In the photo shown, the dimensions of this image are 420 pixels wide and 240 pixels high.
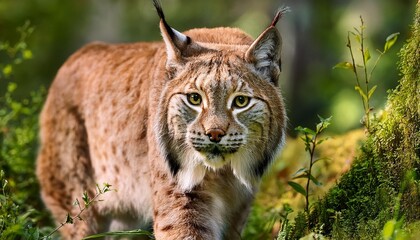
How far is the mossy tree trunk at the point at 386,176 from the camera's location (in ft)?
15.1

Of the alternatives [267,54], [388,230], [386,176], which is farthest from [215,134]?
[388,230]

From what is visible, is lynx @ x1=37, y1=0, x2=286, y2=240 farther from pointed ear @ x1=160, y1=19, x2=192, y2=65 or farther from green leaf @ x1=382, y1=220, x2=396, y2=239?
green leaf @ x1=382, y1=220, x2=396, y2=239

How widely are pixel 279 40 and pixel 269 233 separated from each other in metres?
1.84

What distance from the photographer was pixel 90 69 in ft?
23.4

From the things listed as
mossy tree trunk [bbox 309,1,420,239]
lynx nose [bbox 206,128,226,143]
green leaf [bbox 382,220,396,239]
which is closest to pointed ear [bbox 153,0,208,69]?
lynx nose [bbox 206,128,226,143]

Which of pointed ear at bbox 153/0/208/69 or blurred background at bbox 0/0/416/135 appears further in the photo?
blurred background at bbox 0/0/416/135

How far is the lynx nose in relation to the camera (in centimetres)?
516

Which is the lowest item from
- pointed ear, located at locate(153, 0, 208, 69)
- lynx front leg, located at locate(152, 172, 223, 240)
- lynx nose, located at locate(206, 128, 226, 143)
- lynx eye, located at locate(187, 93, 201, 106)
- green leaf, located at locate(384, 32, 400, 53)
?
lynx front leg, located at locate(152, 172, 223, 240)

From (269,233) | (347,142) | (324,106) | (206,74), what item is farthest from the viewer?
(324,106)

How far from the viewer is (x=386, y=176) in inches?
190

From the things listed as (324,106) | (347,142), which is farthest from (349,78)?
(347,142)

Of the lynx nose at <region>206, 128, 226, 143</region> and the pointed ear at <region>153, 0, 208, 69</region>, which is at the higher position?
the pointed ear at <region>153, 0, 208, 69</region>

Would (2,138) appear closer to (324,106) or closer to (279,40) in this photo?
(279,40)

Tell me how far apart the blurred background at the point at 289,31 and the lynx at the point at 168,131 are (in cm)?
710
